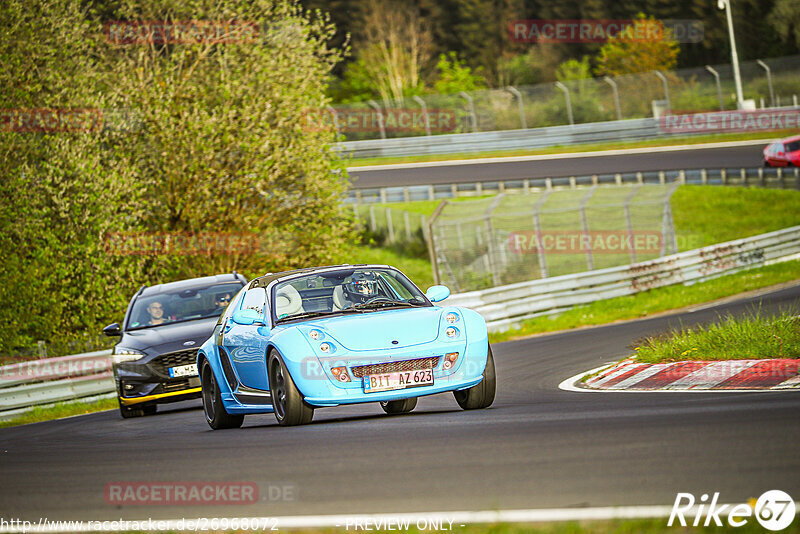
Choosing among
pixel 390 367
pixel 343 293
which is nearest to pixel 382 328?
pixel 390 367

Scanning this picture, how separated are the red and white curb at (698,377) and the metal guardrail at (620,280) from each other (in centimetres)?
937

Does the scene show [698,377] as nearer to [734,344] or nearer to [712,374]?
[712,374]

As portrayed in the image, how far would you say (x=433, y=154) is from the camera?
173 feet

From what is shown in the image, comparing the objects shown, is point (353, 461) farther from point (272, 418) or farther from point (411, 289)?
point (272, 418)

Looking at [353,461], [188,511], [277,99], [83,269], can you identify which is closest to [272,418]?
[353,461]

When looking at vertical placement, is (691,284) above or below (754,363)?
below

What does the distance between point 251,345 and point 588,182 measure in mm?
29095

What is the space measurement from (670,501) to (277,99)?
21764mm

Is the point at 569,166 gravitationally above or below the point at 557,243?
above

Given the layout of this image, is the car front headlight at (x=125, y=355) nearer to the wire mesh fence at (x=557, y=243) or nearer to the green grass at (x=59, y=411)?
the green grass at (x=59, y=411)

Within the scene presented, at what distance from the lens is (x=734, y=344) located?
11.4 metres

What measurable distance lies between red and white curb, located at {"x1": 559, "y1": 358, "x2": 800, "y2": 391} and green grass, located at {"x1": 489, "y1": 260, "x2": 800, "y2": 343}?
9.48 metres

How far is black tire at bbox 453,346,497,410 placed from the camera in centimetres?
962

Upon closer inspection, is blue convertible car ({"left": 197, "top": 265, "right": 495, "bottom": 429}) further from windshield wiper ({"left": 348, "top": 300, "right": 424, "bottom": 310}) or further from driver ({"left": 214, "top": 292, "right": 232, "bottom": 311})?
driver ({"left": 214, "top": 292, "right": 232, "bottom": 311})
